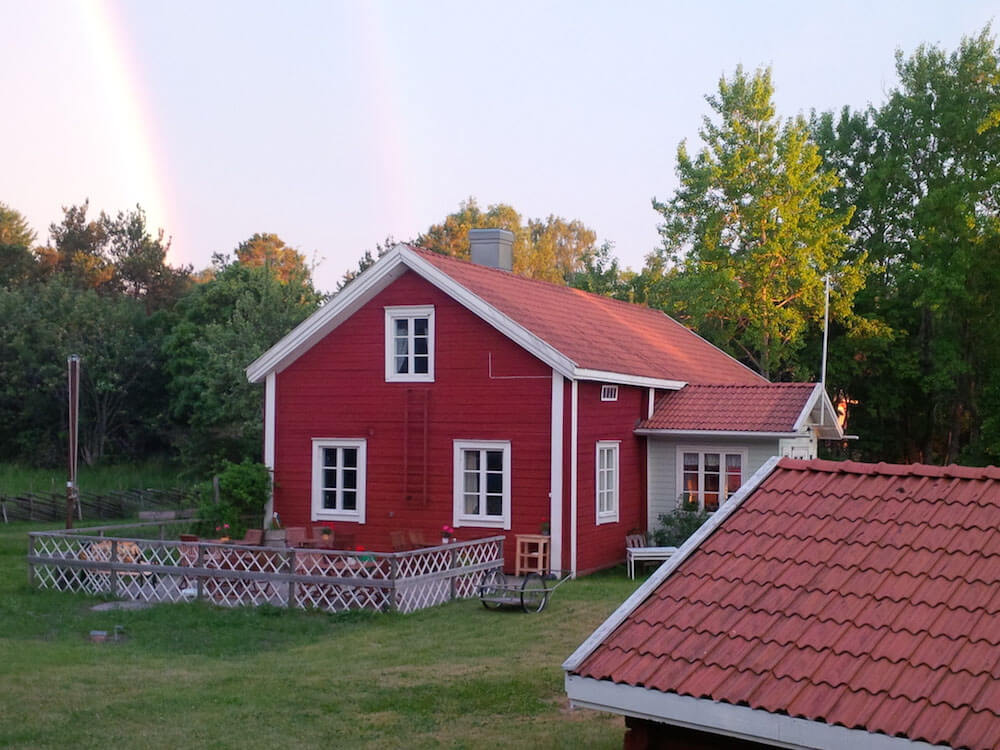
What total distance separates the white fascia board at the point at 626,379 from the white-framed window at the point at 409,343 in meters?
3.10

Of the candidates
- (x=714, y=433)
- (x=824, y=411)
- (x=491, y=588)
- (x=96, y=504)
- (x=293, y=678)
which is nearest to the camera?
(x=293, y=678)

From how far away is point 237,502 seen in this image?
21156 mm

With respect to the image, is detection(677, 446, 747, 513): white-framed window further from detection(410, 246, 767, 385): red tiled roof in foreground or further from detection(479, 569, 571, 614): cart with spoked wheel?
detection(479, 569, 571, 614): cart with spoked wheel

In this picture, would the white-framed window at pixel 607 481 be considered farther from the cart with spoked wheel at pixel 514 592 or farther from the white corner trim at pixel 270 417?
the white corner trim at pixel 270 417

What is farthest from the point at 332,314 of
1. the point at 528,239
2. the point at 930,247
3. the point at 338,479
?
the point at 528,239

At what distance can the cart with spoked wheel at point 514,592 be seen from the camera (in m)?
16.0

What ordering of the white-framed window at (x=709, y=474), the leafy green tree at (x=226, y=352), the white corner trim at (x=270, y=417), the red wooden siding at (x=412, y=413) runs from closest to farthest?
1. the red wooden siding at (x=412, y=413)
2. the white-framed window at (x=709, y=474)
3. the white corner trim at (x=270, y=417)
4. the leafy green tree at (x=226, y=352)

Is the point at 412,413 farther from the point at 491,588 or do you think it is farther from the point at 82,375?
the point at 82,375

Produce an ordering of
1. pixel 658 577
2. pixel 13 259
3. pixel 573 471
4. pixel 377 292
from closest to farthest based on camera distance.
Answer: pixel 658 577 → pixel 573 471 → pixel 377 292 → pixel 13 259

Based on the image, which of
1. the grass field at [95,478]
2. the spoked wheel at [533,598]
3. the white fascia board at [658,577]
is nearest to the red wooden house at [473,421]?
the spoked wheel at [533,598]

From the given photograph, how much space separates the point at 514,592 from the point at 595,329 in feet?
27.3

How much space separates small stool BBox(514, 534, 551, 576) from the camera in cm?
1930

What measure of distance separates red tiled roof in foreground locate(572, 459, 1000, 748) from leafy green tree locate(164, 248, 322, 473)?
28980 millimetres

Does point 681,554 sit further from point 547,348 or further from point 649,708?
point 547,348
